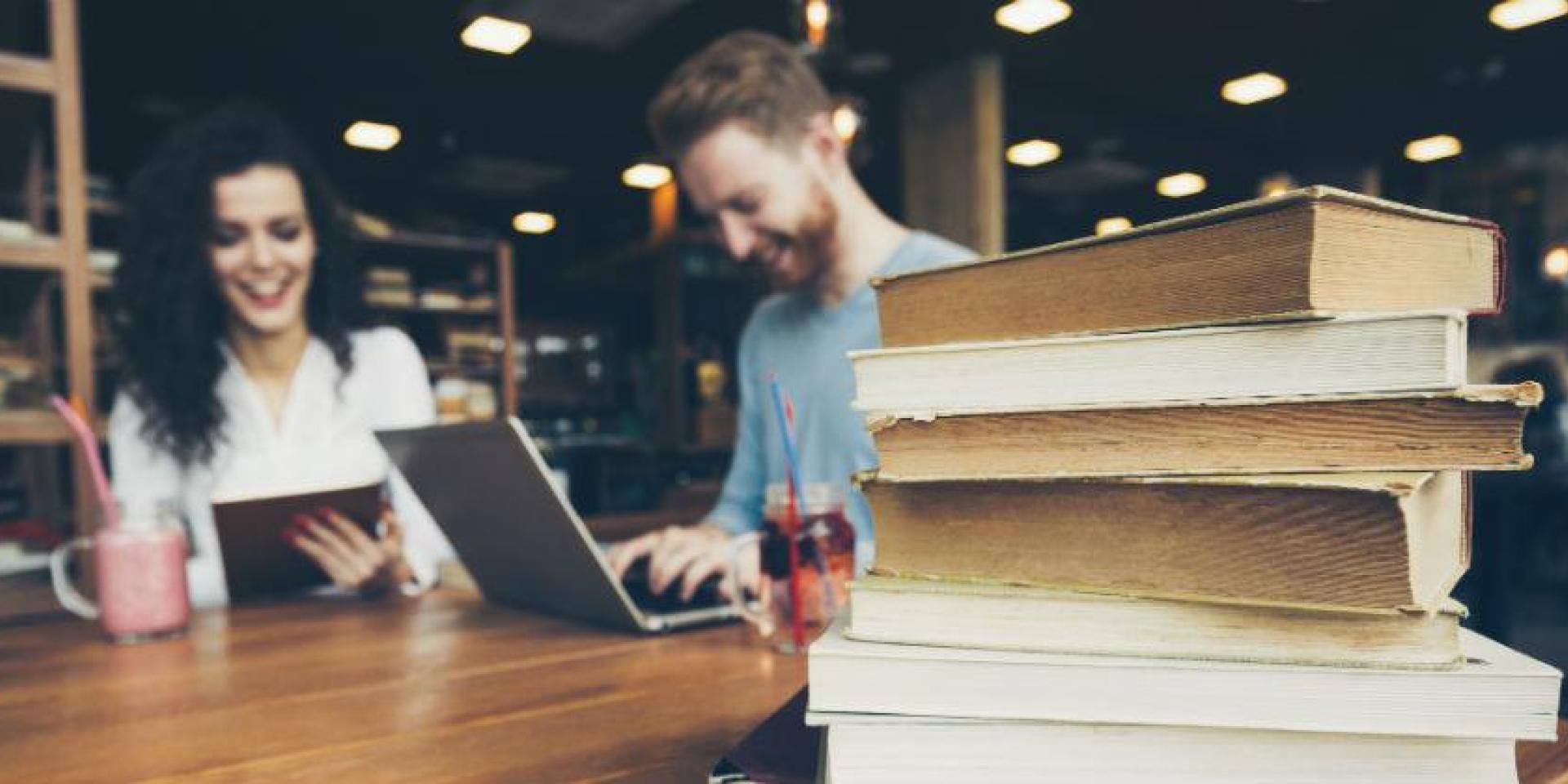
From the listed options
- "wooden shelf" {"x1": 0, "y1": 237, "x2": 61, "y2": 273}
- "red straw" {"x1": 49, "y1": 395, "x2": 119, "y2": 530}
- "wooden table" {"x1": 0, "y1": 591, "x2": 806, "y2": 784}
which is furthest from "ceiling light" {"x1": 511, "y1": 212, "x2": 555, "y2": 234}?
"wooden table" {"x1": 0, "y1": 591, "x2": 806, "y2": 784}

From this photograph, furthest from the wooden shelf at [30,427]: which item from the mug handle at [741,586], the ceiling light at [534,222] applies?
the ceiling light at [534,222]

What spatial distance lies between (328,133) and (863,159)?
4.04m

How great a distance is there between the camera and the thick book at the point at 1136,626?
424mm

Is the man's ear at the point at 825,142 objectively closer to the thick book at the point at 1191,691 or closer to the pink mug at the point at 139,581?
the pink mug at the point at 139,581

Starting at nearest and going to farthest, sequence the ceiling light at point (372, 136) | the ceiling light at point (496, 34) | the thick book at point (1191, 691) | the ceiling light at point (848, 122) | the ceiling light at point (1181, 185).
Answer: the thick book at point (1191, 691), the ceiling light at point (848, 122), the ceiling light at point (496, 34), the ceiling light at point (372, 136), the ceiling light at point (1181, 185)

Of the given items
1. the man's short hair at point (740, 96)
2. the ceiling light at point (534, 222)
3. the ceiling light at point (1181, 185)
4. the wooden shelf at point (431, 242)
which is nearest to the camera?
the man's short hair at point (740, 96)

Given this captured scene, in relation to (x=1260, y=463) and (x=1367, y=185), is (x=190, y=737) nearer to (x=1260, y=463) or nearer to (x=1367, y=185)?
(x=1260, y=463)

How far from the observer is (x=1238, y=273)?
1.48 ft

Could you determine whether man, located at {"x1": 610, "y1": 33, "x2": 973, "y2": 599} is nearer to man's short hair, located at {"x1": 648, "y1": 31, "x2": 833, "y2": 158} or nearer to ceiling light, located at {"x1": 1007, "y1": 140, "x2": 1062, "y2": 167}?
man's short hair, located at {"x1": 648, "y1": 31, "x2": 833, "y2": 158}

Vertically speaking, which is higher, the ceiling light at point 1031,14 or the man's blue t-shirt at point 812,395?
the ceiling light at point 1031,14

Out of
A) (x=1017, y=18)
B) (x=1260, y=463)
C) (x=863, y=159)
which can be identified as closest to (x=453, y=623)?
(x=1260, y=463)

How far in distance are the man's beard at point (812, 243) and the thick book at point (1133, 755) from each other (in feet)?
4.55

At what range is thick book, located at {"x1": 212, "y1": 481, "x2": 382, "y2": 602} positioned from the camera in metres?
1.19

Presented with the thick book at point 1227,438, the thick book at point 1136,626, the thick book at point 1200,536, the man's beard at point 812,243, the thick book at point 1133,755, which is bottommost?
the thick book at point 1133,755
